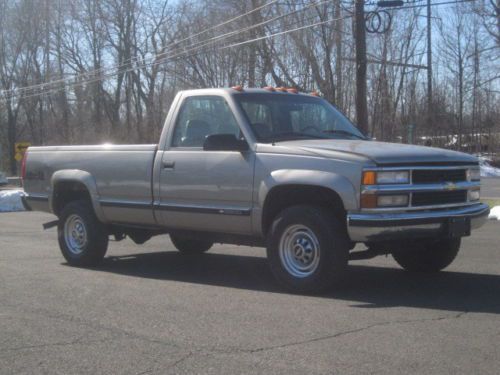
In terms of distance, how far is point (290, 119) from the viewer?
833 centimetres

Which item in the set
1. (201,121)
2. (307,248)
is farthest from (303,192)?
(201,121)

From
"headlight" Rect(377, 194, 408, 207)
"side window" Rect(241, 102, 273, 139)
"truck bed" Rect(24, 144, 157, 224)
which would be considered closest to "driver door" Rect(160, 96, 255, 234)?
"side window" Rect(241, 102, 273, 139)

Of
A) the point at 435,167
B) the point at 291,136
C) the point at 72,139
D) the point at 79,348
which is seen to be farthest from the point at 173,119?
the point at 72,139

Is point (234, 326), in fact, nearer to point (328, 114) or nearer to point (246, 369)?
point (246, 369)

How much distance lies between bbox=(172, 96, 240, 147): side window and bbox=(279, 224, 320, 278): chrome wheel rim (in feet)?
4.55

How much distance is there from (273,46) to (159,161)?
23619mm

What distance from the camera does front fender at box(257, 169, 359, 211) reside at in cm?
679

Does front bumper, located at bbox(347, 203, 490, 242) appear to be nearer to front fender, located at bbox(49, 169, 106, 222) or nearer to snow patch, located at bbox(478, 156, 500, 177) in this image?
front fender, located at bbox(49, 169, 106, 222)

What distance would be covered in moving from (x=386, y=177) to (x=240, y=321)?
1.88m

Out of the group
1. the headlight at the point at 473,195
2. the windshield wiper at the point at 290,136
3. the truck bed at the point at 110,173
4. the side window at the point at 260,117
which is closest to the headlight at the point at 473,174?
the headlight at the point at 473,195

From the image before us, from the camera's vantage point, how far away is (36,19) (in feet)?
172

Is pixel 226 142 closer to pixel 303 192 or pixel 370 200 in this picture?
pixel 303 192

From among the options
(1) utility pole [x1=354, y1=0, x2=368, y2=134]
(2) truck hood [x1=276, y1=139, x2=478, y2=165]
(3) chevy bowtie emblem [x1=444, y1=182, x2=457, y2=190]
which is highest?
(1) utility pole [x1=354, y1=0, x2=368, y2=134]

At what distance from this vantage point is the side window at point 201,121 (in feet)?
27.0
